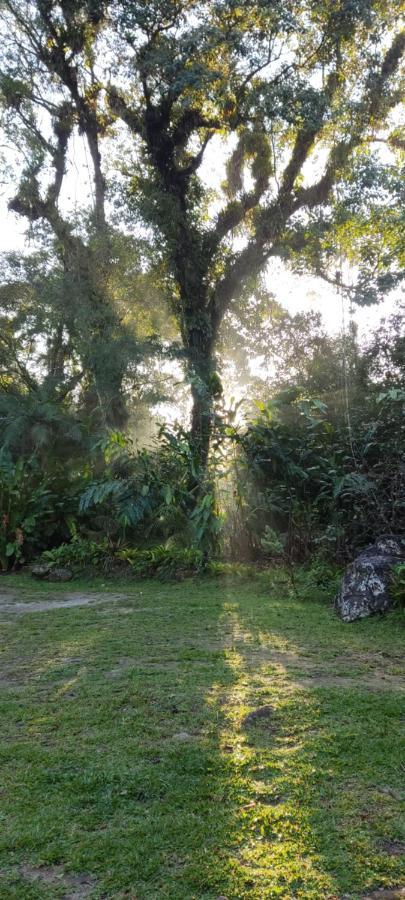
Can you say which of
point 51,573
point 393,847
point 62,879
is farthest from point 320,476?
point 62,879

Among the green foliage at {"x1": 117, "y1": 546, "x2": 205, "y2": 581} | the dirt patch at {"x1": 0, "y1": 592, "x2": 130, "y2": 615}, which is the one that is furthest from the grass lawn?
the green foliage at {"x1": 117, "y1": 546, "x2": 205, "y2": 581}

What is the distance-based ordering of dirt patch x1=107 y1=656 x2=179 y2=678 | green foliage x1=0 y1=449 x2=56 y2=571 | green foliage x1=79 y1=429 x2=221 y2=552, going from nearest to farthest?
dirt patch x1=107 y1=656 x2=179 y2=678, green foliage x1=79 y1=429 x2=221 y2=552, green foliage x1=0 y1=449 x2=56 y2=571

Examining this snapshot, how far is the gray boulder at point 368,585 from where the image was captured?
4.47 metres

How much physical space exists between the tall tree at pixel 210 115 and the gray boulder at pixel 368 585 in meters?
4.70

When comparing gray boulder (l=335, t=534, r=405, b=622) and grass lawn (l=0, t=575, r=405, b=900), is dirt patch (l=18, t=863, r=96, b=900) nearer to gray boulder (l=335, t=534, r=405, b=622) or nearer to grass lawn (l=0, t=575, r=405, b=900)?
grass lawn (l=0, t=575, r=405, b=900)

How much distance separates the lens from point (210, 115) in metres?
10.8

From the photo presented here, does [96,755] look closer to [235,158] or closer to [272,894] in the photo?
[272,894]

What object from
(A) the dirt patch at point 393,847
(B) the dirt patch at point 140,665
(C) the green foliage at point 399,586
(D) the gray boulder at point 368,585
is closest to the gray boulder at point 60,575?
(D) the gray boulder at point 368,585

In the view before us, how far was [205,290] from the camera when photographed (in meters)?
11.3

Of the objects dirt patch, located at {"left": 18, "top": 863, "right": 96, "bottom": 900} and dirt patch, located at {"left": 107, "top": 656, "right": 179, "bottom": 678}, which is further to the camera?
dirt patch, located at {"left": 107, "top": 656, "right": 179, "bottom": 678}

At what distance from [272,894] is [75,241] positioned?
36.1ft

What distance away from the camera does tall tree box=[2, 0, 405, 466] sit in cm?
917

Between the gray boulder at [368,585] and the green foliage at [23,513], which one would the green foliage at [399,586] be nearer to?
the gray boulder at [368,585]

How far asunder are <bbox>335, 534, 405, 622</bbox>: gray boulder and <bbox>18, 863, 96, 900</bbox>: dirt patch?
3185 millimetres
